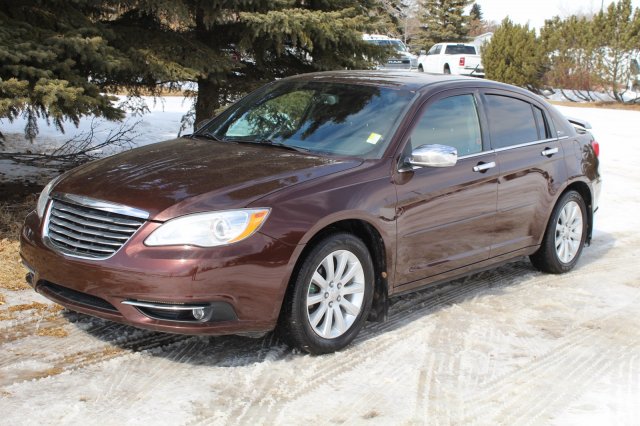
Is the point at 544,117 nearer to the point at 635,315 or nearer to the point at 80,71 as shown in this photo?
the point at 635,315

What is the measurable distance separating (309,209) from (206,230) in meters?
0.61

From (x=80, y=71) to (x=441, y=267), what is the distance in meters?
3.78

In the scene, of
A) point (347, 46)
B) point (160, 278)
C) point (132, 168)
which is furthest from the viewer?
point (347, 46)

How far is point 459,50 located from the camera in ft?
118

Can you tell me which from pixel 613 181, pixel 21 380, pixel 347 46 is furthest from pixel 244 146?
pixel 613 181

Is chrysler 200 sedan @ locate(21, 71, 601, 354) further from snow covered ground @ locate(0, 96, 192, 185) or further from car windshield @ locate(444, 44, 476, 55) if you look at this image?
car windshield @ locate(444, 44, 476, 55)

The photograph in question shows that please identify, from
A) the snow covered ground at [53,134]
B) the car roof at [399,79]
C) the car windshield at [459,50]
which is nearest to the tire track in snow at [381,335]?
the car roof at [399,79]

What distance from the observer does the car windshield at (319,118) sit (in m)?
5.10

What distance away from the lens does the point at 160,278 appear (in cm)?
393

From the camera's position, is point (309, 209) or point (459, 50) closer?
point (309, 209)

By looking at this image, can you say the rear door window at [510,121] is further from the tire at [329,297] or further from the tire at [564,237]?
the tire at [329,297]

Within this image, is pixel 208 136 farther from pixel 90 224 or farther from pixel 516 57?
pixel 516 57

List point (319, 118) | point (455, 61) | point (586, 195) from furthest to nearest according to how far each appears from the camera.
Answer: point (455, 61), point (586, 195), point (319, 118)

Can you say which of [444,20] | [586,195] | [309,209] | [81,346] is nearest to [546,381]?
[309,209]
